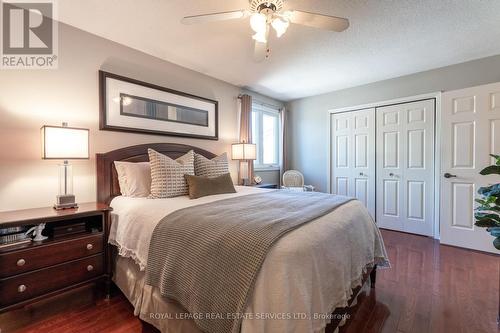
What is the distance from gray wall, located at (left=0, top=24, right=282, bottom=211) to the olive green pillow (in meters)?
0.95

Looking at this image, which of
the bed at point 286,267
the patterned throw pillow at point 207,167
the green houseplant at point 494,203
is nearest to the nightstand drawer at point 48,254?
the bed at point 286,267

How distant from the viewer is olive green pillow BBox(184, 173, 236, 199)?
87.4 inches

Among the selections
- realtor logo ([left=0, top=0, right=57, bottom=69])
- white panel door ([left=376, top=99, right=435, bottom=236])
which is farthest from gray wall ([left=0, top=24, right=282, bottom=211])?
white panel door ([left=376, top=99, right=435, bottom=236])

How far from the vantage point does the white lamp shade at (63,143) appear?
70.8 inches

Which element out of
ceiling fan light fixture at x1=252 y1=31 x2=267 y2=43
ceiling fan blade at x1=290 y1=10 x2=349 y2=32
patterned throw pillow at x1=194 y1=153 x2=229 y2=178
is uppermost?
ceiling fan blade at x1=290 y1=10 x2=349 y2=32

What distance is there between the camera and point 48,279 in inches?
64.4

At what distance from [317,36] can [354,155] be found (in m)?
2.44

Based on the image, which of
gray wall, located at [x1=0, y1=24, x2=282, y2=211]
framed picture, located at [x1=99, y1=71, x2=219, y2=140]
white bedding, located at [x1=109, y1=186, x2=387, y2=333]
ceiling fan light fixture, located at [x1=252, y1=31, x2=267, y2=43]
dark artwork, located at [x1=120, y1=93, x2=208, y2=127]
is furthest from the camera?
dark artwork, located at [x1=120, y1=93, x2=208, y2=127]

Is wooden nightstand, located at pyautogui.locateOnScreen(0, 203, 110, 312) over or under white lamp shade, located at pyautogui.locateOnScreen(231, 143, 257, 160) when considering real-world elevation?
under

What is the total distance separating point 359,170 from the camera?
4141 millimetres

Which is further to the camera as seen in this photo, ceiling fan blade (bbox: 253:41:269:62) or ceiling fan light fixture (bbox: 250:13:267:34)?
ceiling fan blade (bbox: 253:41:269:62)

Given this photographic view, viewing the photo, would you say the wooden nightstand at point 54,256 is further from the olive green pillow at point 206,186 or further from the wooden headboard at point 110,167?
the olive green pillow at point 206,186

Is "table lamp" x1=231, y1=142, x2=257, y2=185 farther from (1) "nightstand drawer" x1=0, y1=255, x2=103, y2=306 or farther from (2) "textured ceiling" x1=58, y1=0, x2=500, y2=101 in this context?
(1) "nightstand drawer" x1=0, y1=255, x2=103, y2=306

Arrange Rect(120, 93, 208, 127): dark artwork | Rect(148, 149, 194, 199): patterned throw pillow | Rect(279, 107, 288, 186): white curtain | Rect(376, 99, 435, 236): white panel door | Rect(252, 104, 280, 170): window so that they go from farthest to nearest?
Rect(279, 107, 288, 186): white curtain < Rect(252, 104, 280, 170): window < Rect(376, 99, 435, 236): white panel door < Rect(120, 93, 208, 127): dark artwork < Rect(148, 149, 194, 199): patterned throw pillow
